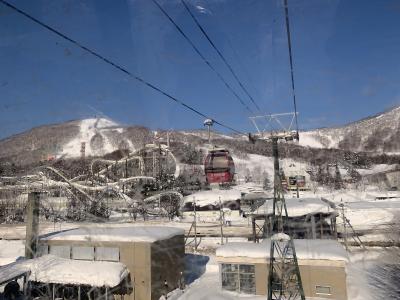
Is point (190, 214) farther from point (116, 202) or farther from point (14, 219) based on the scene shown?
point (14, 219)

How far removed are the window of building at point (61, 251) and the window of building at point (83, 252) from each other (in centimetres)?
28

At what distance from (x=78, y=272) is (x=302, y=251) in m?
9.59

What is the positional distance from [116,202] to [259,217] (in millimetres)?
25236

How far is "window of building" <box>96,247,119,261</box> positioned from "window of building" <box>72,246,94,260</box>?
0.31 meters

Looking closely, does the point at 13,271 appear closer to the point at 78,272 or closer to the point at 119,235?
the point at 78,272

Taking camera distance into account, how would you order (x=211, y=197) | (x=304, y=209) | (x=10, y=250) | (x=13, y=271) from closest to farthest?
1. (x=13, y=271)
2. (x=304, y=209)
3. (x=10, y=250)
4. (x=211, y=197)

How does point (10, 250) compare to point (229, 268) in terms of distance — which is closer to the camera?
point (229, 268)

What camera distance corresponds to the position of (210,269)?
19594 mm

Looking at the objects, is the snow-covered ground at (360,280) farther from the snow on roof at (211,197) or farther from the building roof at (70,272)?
the snow on roof at (211,197)

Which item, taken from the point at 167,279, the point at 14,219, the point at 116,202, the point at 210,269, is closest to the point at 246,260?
the point at 167,279

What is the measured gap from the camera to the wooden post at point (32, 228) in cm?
1639

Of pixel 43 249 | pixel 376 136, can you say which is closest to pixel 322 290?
pixel 43 249

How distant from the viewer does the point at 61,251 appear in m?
15.4

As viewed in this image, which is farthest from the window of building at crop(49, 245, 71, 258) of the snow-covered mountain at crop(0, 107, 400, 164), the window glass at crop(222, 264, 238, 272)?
the window glass at crop(222, 264, 238, 272)
